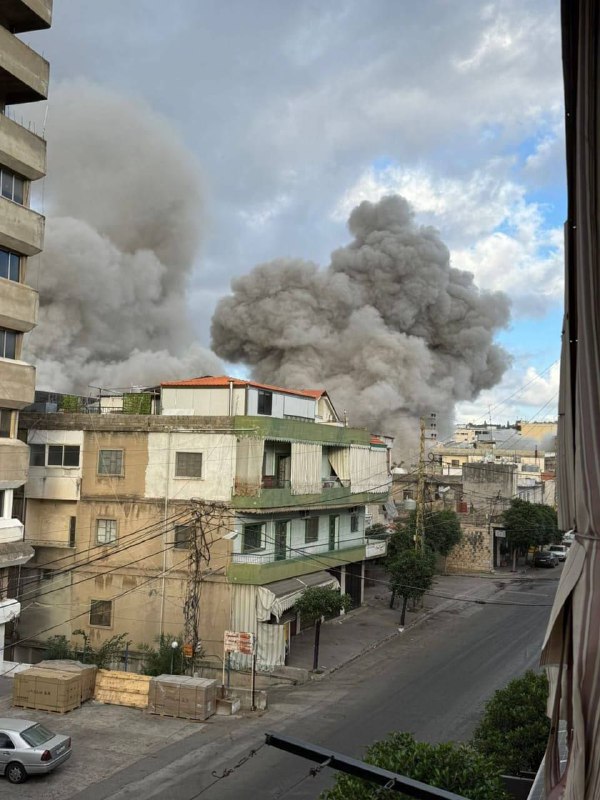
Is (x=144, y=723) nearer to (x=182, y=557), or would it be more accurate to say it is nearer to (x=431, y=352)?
(x=182, y=557)

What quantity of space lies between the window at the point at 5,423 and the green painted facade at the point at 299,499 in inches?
255

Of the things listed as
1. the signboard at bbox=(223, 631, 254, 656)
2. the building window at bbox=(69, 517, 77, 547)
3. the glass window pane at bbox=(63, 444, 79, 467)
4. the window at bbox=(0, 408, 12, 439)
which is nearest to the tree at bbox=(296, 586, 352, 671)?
the signboard at bbox=(223, 631, 254, 656)

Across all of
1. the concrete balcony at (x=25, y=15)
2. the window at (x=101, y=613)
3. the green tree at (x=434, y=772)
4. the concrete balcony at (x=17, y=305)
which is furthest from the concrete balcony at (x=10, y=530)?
the concrete balcony at (x=25, y=15)

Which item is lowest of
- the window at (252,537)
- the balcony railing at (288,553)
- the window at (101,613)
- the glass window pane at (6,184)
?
the window at (101,613)

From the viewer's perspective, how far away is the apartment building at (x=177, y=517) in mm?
19844

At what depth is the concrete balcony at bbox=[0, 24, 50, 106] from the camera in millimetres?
18938

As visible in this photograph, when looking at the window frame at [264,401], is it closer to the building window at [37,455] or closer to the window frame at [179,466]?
the window frame at [179,466]

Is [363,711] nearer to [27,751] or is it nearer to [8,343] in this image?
[27,751]

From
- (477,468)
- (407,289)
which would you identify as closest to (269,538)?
(477,468)

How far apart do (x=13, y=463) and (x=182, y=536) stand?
5.06 metres

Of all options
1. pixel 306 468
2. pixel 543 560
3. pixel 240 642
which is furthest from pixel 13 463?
pixel 543 560

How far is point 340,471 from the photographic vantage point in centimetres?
2566

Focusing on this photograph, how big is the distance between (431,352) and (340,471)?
39.1 meters

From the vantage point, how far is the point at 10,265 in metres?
19.7
